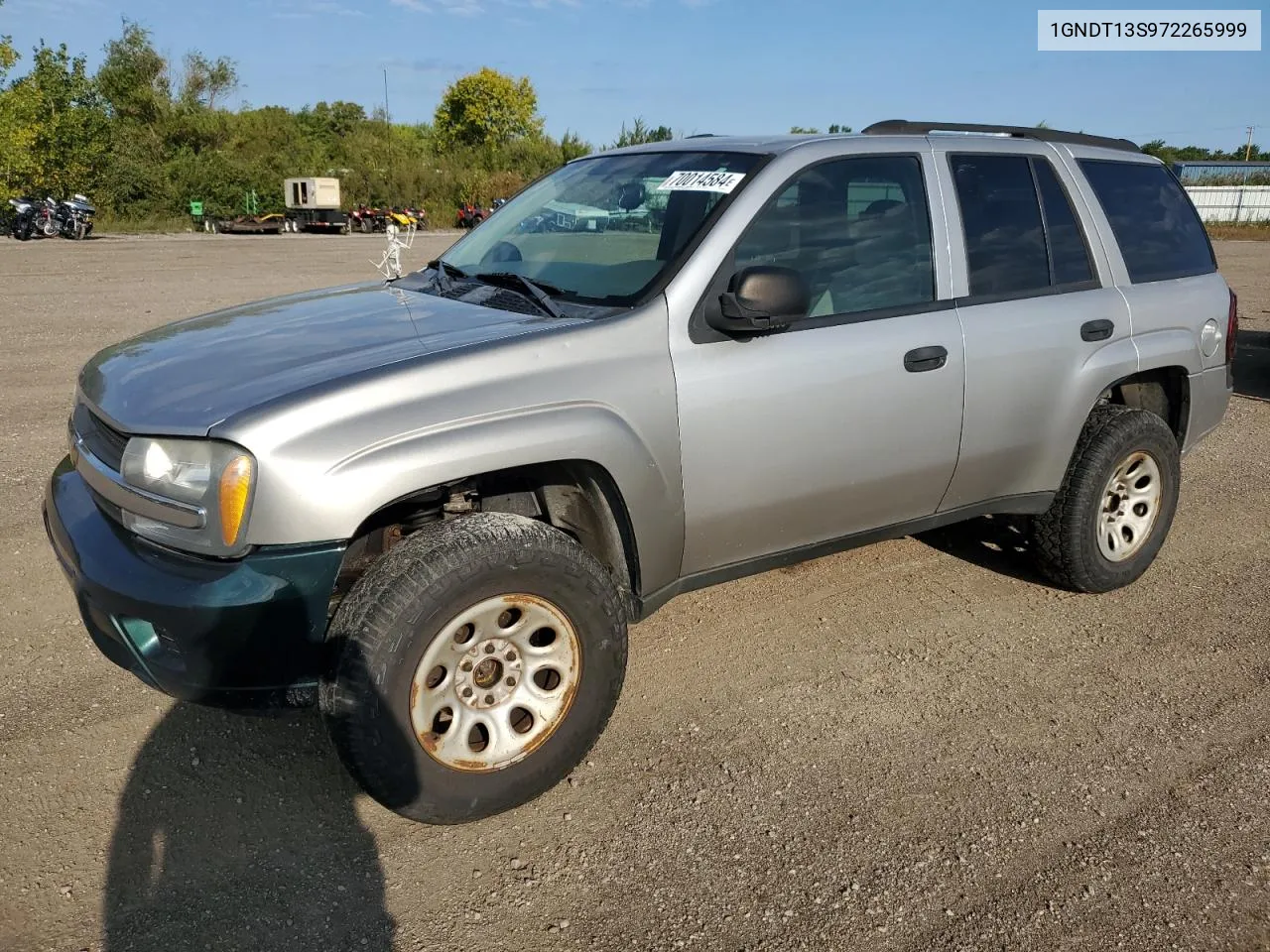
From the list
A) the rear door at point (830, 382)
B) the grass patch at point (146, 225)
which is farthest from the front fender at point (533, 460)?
the grass patch at point (146, 225)

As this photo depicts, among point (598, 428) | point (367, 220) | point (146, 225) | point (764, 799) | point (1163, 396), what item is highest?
point (367, 220)

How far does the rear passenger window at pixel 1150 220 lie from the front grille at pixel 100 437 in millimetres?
3887

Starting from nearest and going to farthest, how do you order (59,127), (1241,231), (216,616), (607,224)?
1. (216,616)
2. (607,224)
3. (59,127)
4. (1241,231)

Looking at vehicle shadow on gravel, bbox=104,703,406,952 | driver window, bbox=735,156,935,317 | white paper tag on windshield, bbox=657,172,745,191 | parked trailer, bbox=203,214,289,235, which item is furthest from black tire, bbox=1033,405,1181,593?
parked trailer, bbox=203,214,289,235

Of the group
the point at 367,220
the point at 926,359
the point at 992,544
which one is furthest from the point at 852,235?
the point at 367,220

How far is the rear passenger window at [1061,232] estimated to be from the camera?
4.13 metres

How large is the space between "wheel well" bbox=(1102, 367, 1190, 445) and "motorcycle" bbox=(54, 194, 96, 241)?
29.7 meters

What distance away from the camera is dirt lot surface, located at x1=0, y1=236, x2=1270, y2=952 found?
100 inches

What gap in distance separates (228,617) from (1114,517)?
3715mm

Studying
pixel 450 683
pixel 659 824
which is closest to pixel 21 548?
pixel 450 683

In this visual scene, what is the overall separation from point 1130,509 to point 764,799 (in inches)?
97.8

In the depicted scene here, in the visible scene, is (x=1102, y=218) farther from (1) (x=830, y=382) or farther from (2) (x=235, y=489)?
(2) (x=235, y=489)

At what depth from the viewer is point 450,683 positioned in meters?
2.79

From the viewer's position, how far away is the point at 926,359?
3.60 meters
